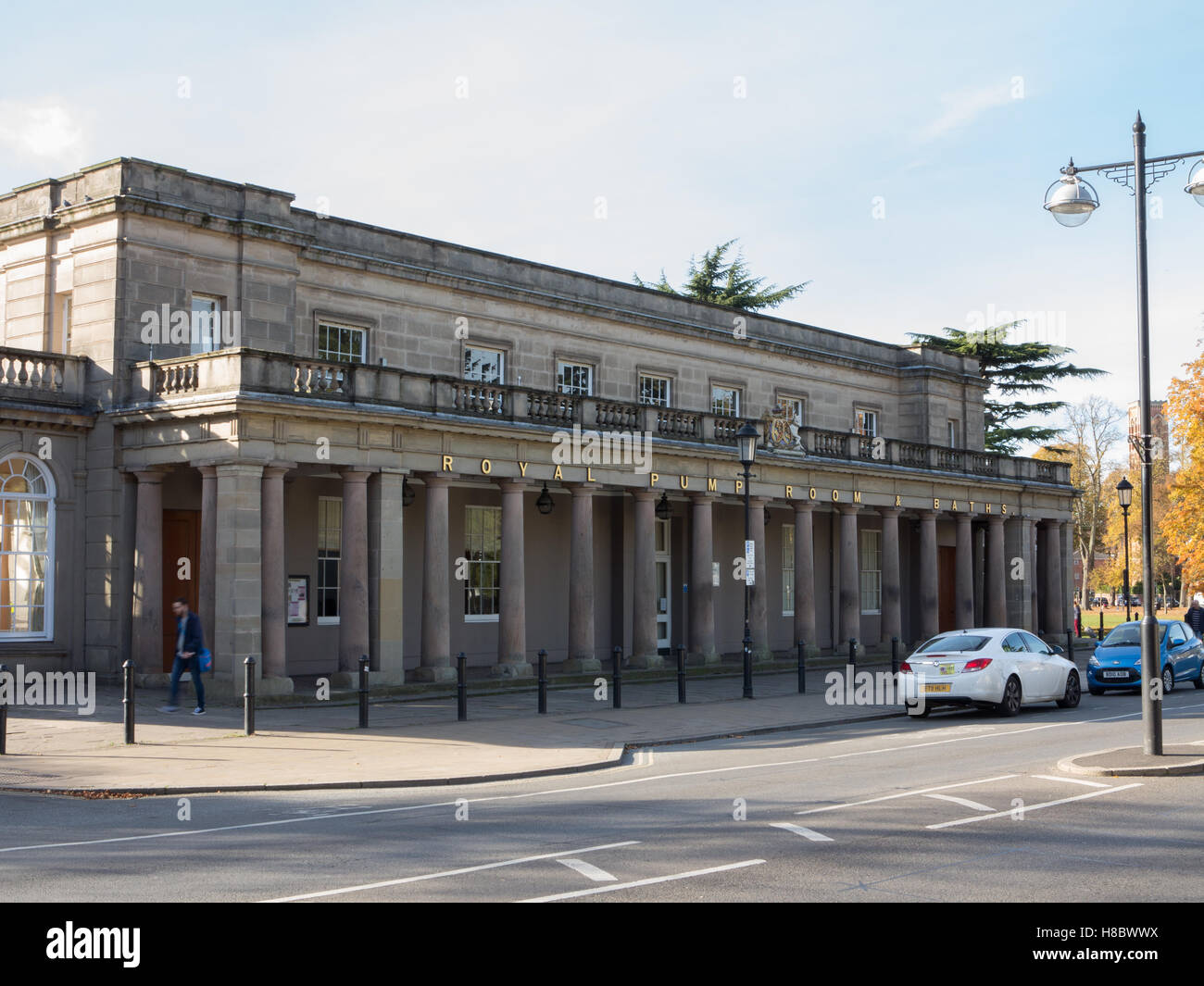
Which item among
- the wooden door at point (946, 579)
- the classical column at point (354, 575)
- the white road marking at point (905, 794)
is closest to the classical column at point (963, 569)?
the wooden door at point (946, 579)

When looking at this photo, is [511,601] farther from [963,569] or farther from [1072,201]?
[963,569]

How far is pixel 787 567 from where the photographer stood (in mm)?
38562

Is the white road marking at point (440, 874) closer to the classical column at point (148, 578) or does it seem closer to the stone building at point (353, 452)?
the stone building at point (353, 452)

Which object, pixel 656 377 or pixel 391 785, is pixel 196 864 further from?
pixel 656 377

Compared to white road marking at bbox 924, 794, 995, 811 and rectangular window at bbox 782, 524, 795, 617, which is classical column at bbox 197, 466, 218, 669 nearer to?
white road marking at bbox 924, 794, 995, 811

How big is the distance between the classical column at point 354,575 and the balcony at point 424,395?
1659 mm

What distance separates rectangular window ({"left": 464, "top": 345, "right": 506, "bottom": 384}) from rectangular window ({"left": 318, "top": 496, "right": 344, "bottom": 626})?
4924 mm

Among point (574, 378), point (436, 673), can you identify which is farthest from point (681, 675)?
point (574, 378)

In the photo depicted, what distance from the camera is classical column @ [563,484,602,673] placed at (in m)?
26.6

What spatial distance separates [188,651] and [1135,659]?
735 inches

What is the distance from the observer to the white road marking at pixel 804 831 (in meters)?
9.74

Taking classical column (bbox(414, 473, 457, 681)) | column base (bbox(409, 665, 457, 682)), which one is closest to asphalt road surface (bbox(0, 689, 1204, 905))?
column base (bbox(409, 665, 457, 682))
